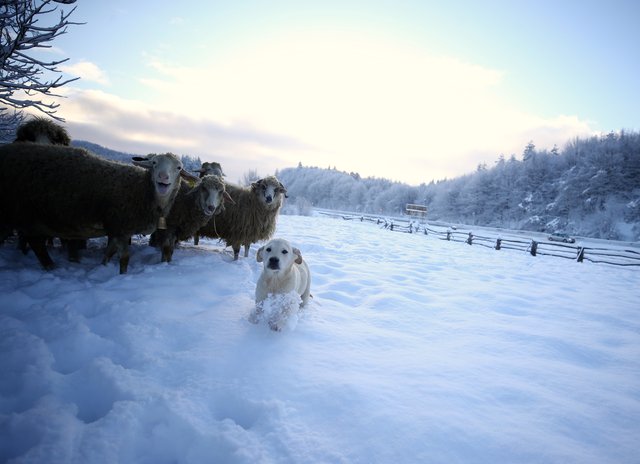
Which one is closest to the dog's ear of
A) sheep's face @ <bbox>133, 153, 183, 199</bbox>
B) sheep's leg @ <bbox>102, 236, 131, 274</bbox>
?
sheep's face @ <bbox>133, 153, 183, 199</bbox>

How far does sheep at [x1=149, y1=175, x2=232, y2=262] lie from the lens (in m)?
5.36

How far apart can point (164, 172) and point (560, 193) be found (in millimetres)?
54422

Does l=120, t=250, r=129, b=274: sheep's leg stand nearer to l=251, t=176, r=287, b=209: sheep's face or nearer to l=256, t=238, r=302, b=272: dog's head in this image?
l=256, t=238, r=302, b=272: dog's head

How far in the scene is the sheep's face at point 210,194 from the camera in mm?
5363

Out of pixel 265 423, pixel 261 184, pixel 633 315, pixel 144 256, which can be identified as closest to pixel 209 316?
pixel 265 423

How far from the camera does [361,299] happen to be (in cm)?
495

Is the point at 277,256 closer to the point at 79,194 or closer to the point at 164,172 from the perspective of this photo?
the point at 164,172

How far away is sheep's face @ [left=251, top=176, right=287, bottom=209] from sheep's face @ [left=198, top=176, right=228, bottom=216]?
148 cm

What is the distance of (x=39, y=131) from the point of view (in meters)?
5.70

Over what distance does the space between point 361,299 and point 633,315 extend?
5252 mm

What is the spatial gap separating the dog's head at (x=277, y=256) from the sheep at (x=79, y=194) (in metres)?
2.24

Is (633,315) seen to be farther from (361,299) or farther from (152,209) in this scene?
(152,209)

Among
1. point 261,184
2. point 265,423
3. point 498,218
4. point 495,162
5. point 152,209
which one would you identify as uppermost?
point 495,162

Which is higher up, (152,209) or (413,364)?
(152,209)
